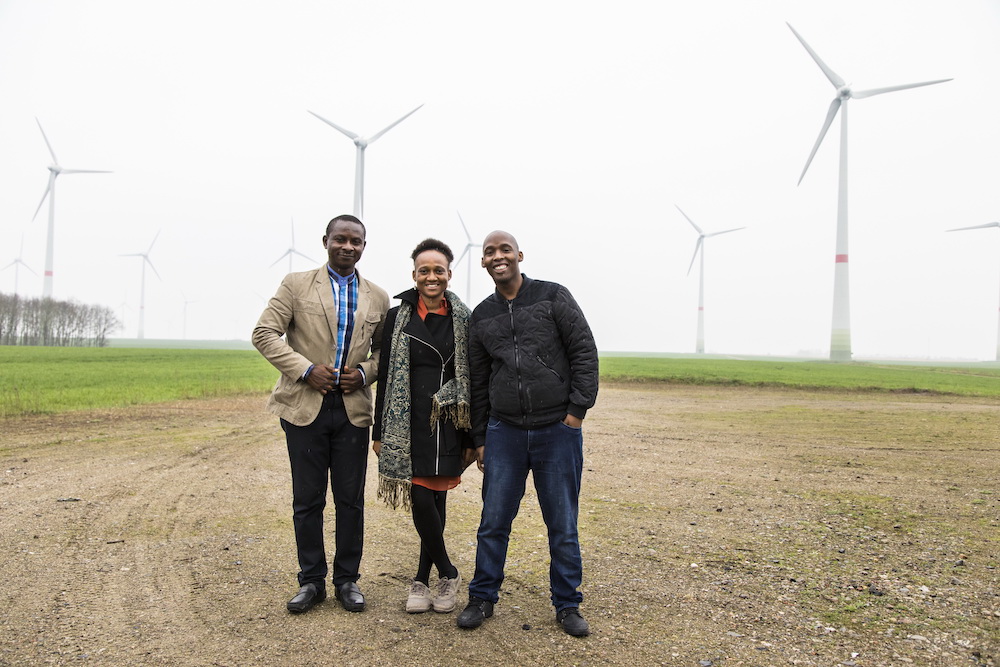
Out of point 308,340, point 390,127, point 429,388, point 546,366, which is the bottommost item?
point 429,388

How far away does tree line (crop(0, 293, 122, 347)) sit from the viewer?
88.1 m

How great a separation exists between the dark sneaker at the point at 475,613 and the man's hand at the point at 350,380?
4.90 ft

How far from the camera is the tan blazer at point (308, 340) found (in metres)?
4.05

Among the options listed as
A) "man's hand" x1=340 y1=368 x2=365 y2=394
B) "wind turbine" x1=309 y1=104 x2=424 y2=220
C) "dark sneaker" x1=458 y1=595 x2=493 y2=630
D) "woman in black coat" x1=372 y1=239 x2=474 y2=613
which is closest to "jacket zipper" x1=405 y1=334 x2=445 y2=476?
"woman in black coat" x1=372 y1=239 x2=474 y2=613

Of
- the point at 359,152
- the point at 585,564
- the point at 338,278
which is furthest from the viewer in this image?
the point at 359,152

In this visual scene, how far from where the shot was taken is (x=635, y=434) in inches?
526

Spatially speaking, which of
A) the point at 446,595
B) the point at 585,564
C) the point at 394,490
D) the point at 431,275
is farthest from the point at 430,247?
the point at 585,564

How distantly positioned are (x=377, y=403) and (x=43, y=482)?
6.02m

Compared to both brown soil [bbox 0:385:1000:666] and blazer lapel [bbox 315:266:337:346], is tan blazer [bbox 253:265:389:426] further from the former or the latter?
brown soil [bbox 0:385:1000:666]

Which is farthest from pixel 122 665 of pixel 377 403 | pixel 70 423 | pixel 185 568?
pixel 70 423

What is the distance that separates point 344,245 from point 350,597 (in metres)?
2.25

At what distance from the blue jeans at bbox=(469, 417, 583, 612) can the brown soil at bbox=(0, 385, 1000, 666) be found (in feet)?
0.95

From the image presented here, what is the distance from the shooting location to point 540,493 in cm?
404

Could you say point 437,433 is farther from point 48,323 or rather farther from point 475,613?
point 48,323
